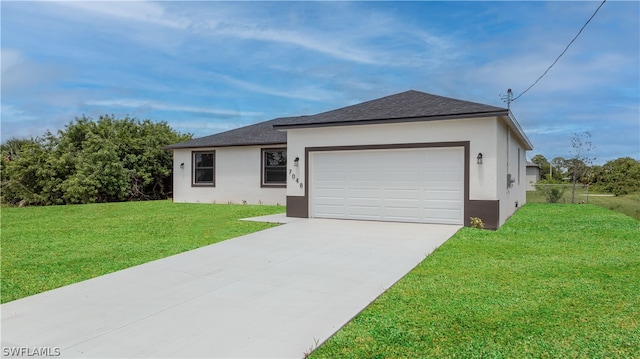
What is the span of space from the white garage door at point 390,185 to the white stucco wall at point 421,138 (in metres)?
0.31

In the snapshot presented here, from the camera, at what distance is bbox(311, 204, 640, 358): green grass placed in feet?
10.3

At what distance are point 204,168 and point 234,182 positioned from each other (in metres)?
1.96

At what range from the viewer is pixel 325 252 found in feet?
22.7

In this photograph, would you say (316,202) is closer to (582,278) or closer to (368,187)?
(368,187)

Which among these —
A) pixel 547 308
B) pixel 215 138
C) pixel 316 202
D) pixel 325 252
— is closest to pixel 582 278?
pixel 547 308

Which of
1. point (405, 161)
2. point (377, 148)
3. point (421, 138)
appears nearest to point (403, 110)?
point (421, 138)

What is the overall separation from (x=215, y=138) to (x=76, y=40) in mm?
7306

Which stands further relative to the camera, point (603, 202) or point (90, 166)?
point (603, 202)

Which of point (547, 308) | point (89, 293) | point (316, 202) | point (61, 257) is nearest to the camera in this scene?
point (547, 308)

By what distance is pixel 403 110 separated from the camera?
11.2 m

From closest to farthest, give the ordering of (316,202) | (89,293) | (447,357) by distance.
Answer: (447,357) → (89,293) → (316,202)

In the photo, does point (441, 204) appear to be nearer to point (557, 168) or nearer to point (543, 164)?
point (557, 168)

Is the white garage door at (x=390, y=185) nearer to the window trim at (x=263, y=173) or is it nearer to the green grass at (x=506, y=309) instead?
the green grass at (x=506, y=309)

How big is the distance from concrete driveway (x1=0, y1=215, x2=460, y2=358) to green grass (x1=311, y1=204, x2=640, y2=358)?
0.38 metres
